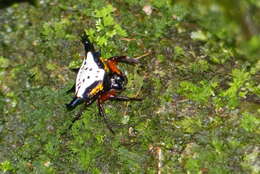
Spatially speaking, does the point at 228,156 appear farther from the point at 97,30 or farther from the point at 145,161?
the point at 97,30

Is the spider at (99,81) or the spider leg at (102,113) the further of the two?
the spider leg at (102,113)

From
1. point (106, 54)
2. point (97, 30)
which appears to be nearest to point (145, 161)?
point (106, 54)

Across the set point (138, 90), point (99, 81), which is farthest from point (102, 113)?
point (138, 90)

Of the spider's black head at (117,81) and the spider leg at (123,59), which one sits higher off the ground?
the spider leg at (123,59)

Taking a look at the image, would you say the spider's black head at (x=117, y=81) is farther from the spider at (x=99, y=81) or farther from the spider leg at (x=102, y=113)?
the spider leg at (x=102, y=113)

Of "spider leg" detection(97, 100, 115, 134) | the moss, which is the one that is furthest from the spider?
the moss

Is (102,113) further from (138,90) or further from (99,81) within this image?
(138,90)

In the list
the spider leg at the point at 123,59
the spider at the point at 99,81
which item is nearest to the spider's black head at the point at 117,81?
the spider at the point at 99,81

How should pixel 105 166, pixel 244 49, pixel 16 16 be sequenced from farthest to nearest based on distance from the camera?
pixel 16 16 < pixel 244 49 < pixel 105 166
